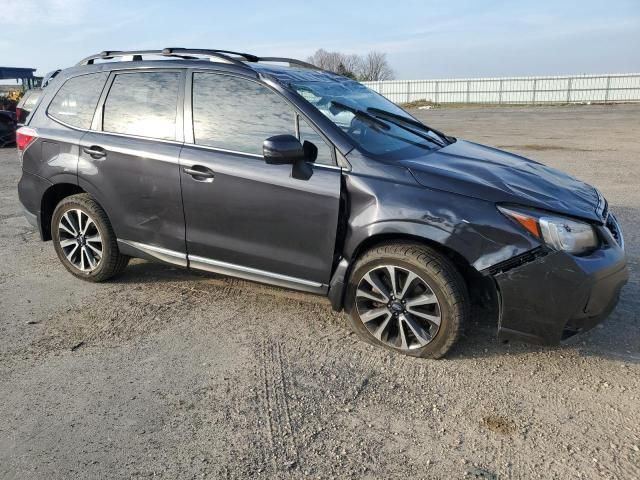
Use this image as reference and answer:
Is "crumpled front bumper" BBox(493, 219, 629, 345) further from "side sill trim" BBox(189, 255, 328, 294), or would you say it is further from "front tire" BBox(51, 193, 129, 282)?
"front tire" BBox(51, 193, 129, 282)

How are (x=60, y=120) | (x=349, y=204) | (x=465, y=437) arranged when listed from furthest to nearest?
(x=60, y=120)
(x=349, y=204)
(x=465, y=437)

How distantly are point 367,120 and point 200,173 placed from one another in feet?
4.17

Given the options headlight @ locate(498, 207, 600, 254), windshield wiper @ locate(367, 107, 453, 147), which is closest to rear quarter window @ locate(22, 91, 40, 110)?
windshield wiper @ locate(367, 107, 453, 147)

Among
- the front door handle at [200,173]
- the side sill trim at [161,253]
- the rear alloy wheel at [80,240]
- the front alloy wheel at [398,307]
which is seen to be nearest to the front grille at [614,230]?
the front alloy wheel at [398,307]

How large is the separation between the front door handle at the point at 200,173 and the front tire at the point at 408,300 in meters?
1.23

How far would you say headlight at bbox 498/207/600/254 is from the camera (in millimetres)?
3012

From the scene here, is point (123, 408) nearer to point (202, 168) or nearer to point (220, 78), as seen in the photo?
point (202, 168)

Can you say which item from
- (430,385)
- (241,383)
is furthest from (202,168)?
(430,385)

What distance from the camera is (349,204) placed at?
340 cm

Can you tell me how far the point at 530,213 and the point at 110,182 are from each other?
315cm

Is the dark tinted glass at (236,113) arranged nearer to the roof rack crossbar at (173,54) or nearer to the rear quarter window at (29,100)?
the roof rack crossbar at (173,54)

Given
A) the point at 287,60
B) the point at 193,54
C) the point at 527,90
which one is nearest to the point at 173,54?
the point at 193,54

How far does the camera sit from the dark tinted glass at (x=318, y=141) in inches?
136

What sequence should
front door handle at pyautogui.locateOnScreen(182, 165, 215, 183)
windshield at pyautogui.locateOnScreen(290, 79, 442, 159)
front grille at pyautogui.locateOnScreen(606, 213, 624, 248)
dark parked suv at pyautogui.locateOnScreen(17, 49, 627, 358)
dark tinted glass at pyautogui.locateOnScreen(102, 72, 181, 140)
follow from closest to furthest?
dark parked suv at pyautogui.locateOnScreen(17, 49, 627, 358)
front grille at pyautogui.locateOnScreen(606, 213, 624, 248)
windshield at pyautogui.locateOnScreen(290, 79, 442, 159)
front door handle at pyautogui.locateOnScreen(182, 165, 215, 183)
dark tinted glass at pyautogui.locateOnScreen(102, 72, 181, 140)
